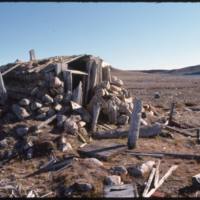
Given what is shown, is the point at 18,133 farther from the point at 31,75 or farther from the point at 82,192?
the point at 82,192

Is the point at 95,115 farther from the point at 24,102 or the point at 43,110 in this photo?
the point at 24,102

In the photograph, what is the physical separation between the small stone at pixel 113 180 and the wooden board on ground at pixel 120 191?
0.59 feet

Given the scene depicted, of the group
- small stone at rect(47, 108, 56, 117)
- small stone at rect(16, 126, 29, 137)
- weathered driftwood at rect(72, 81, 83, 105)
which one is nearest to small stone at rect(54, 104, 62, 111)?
small stone at rect(47, 108, 56, 117)

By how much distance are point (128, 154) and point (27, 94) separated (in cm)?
468

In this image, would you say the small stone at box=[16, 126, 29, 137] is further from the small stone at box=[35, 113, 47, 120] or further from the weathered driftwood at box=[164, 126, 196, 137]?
the weathered driftwood at box=[164, 126, 196, 137]

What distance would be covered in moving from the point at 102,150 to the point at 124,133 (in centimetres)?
181

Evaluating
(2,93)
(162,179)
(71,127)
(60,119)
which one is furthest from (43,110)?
(162,179)

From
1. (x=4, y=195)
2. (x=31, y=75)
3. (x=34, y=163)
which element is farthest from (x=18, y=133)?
(x=4, y=195)

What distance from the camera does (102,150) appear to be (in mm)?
9898

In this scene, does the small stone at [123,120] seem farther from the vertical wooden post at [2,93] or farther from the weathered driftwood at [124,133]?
the vertical wooden post at [2,93]

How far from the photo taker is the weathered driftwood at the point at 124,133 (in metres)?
11.5

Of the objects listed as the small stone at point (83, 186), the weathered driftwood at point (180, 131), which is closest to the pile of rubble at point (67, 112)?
the weathered driftwood at point (180, 131)

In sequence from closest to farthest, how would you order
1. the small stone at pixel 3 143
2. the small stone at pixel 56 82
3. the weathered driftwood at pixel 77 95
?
the small stone at pixel 3 143 → the small stone at pixel 56 82 → the weathered driftwood at pixel 77 95

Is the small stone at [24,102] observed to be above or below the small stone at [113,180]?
above
